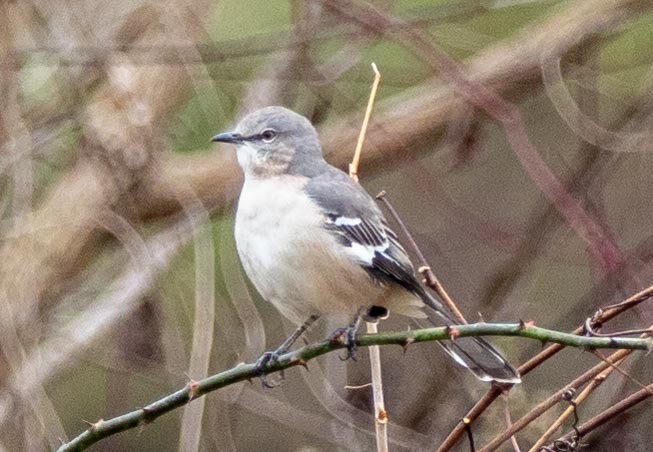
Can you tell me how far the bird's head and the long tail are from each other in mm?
838

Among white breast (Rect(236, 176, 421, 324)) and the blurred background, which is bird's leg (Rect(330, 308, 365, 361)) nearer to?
white breast (Rect(236, 176, 421, 324))

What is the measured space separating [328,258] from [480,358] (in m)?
0.58

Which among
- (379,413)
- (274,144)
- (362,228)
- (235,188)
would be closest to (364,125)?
(362,228)

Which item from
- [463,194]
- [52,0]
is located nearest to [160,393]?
[463,194]

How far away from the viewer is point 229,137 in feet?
14.0

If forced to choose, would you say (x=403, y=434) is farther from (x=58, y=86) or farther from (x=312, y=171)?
(x=58, y=86)

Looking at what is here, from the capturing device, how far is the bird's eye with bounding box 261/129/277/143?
4348 mm

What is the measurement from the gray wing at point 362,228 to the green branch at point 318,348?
861 millimetres

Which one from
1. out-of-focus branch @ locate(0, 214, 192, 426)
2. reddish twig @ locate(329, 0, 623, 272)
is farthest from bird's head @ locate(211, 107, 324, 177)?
out-of-focus branch @ locate(0, 214, 192, 426)

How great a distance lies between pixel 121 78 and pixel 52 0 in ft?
1.91

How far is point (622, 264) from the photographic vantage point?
167 inches

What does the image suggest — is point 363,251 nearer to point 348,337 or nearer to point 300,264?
point 300,264

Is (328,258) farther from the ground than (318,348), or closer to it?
farther from the ground

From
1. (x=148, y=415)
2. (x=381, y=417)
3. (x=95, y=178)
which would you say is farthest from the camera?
(x=95, y=178)
